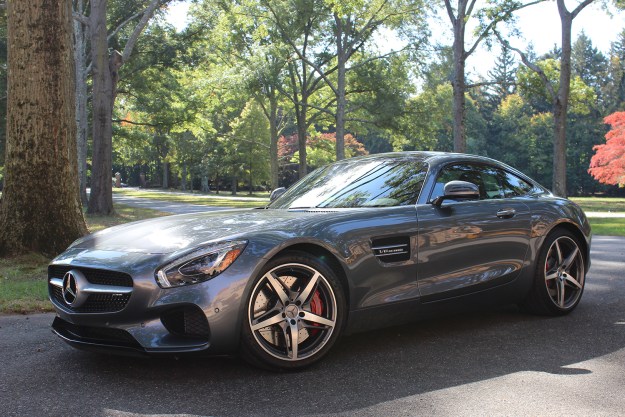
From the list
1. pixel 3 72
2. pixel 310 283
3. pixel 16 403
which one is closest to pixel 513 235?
pixel 310 283

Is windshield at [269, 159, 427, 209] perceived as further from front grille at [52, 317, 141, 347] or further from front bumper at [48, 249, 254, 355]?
front grille at [52, 317, 141, 347]

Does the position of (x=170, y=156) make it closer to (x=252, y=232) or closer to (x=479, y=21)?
(x=479, y=21)

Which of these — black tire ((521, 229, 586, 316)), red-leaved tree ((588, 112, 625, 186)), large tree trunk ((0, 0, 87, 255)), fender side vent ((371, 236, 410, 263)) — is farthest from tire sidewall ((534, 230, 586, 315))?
red-leaved tree ((588, 112, 625, 186))

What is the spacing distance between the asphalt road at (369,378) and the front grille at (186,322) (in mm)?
302

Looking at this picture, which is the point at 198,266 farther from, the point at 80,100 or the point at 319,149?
the point at 319,149

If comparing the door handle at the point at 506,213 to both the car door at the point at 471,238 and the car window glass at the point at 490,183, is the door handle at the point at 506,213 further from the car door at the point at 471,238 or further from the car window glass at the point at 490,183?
the car window glass at the point at 490,183

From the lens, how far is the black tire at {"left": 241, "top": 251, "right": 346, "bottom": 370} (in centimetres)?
395

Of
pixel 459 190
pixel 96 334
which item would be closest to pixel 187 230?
pixel 96 334

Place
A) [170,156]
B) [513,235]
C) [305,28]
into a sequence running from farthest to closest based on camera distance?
1. [170,156]
2. [305,28]
3. [513,235]

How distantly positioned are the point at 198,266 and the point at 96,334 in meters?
0.76

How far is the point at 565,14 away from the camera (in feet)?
72.7

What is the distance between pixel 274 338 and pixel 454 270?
1.55m

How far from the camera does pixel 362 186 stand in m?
5.12

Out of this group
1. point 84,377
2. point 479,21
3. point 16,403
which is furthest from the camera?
point 479,21
